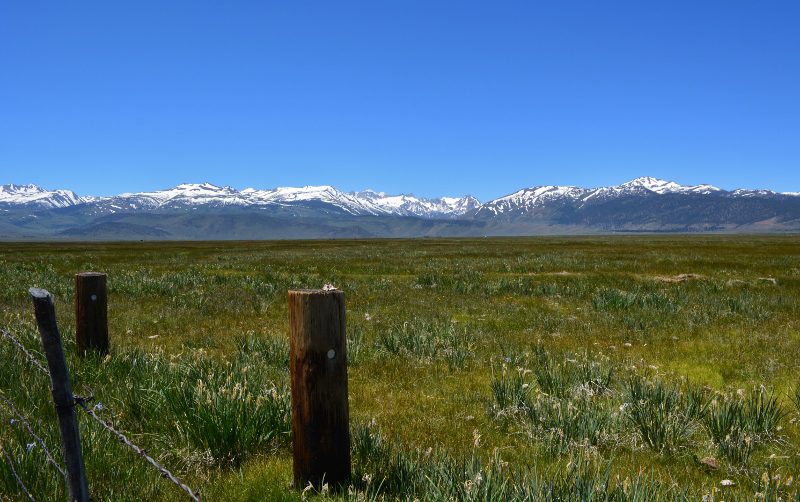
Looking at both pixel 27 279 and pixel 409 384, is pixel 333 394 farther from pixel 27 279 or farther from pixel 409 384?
pixel 27 279

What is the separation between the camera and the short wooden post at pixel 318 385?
3551 mm

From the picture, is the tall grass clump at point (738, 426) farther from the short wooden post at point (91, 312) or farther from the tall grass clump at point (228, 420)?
the short wooden post at point (91, 312)

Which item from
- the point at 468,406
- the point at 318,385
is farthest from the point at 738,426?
the point at 318,385

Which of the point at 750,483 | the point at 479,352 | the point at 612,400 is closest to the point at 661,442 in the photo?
the point at 750,483

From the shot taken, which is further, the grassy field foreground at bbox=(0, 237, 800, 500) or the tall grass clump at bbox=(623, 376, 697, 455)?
the tall grass clump at bbox=(623, 376, 697, 455)

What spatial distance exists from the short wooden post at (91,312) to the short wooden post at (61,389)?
536 centimetres

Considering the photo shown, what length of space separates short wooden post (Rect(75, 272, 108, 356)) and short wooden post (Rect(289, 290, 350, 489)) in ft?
17.3

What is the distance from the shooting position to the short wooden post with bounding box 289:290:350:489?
3.55 m

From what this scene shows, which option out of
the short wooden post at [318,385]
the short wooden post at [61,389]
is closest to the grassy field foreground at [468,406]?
the short wooden post at [318,385]

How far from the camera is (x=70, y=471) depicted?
287 cm

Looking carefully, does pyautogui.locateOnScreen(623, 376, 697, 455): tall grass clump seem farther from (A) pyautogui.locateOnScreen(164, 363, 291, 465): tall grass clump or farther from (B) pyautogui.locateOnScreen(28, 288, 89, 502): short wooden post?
(B) pyautogui.locateOnScreen(28, 288, 89, 502): short wooden post

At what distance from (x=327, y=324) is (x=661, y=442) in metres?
3.80

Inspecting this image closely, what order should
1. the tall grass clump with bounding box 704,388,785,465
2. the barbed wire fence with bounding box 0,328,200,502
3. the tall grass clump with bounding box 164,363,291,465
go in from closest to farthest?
the barbed wire fence with bounding box 0,328,200,502, the tall grass clump with bounding box 164,363,291,465, the tall grass clump with bounding box 704,388,785,465

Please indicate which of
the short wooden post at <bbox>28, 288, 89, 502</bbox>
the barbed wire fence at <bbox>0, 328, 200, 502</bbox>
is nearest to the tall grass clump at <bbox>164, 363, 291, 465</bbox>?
the barbed wire fence at <bbox>0, 328, 200, 502</bbox>
